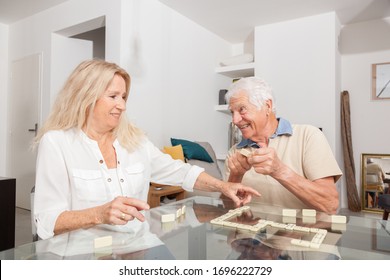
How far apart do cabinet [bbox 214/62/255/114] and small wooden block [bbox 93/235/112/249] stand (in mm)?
3922

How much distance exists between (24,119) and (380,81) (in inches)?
186

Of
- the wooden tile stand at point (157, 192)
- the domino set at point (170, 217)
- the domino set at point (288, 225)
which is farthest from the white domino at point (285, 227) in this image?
the wooden tile stand at point (157, 192)

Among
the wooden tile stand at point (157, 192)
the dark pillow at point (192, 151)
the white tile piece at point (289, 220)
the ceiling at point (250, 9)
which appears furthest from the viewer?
the ceiling at point (250, 9)

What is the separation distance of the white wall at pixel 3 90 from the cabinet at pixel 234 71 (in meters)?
3.01

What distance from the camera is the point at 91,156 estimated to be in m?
Result: 1.36

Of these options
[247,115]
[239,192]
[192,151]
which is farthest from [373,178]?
[239,192]

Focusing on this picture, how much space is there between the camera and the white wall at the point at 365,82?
13.4ft

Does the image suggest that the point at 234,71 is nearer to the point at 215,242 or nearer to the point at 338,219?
the point at 338,219

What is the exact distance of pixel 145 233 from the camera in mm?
908

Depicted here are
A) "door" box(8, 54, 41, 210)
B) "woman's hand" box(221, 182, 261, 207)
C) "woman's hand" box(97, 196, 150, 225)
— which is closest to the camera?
"woman's hand" box(97, 196, 150, 225)

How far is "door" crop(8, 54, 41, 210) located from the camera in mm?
4004

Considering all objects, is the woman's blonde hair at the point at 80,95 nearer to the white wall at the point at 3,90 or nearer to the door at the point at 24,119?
the door at the point at 24,119

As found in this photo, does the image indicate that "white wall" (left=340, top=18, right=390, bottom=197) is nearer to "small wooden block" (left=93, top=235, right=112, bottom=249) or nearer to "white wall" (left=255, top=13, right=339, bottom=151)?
"white wall" (left=255, top=13, right=339, bottom=151)

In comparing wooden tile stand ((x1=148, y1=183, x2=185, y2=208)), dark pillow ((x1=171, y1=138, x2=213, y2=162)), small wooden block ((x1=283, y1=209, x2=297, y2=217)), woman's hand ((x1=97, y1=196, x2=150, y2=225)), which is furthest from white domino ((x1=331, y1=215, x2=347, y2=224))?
dark pillow ((x1=171, y1=138, x2=213, y2=162))
